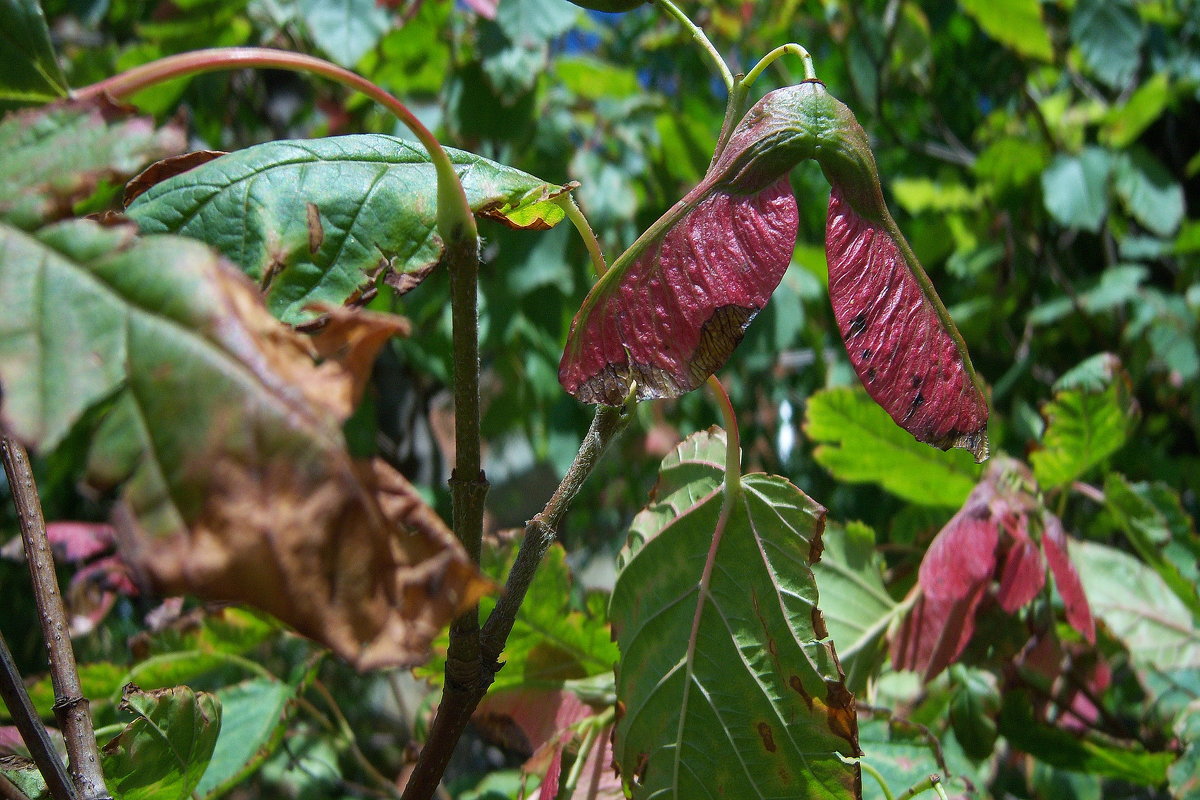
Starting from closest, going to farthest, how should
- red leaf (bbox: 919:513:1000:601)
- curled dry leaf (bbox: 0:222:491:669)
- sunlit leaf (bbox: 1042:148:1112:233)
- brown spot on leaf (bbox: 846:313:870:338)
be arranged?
curled dry leaf (bbox: 0:222:491:669) → brown spot on leaf (bbox: 846:313:870:338) → red leaf (bbox: 919:513:1000:601) → sunlit leaf (bbox: 1042:148:1112:233)

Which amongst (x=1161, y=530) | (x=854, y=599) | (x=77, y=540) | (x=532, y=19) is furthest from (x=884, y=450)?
(x=77, y=540)

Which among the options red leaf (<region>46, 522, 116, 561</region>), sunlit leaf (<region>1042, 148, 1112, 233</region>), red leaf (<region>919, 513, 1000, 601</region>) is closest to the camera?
red leaf (<region>919, 513, 1000, 601</region>)

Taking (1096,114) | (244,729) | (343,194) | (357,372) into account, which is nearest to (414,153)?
(343,194)

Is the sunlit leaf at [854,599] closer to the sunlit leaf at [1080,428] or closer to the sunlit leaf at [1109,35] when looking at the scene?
the sunlit leaf at [1080,428]

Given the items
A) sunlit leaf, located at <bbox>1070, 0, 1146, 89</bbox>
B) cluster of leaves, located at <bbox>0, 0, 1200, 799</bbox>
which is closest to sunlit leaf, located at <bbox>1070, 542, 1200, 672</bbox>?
cluster of leaves, located at <bbox>0, 0, 1200, 799</bbox>

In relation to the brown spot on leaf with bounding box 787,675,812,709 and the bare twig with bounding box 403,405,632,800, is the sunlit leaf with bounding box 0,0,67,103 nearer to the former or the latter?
the bare twig with bounding box 403,405,632,800

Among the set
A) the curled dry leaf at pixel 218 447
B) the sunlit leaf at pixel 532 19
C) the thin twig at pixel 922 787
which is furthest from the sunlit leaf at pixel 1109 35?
the curled dry leaf at pixel 218 447

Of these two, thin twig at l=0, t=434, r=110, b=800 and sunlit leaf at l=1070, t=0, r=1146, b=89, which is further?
sunlit leaf at l=1070, t=0, r=1146, b=89
